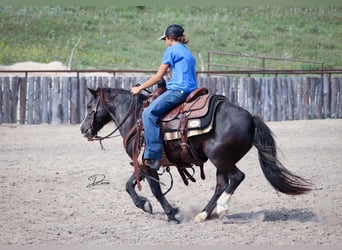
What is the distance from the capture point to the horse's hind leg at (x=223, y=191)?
6.48 metres

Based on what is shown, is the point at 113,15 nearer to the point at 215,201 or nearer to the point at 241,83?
the point at 241,83

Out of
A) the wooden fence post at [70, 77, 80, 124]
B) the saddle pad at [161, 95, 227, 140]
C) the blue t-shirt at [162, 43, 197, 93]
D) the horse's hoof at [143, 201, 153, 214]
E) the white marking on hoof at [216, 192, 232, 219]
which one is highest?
the blue t-shirt at [162, 43, 197, 93]

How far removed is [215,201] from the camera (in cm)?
671

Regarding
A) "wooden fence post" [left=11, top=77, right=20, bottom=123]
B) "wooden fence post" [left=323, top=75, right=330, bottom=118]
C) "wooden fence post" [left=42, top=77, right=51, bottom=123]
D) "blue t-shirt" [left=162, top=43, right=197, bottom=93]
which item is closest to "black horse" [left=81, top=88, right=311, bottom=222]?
"blue t-shirt" [left=162, top=43, right=197, bottom=93]

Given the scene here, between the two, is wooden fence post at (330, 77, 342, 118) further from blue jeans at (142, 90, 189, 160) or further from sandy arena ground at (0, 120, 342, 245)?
blue jeans at (142, 90, 189, 160)

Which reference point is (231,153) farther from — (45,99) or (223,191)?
(45,99)

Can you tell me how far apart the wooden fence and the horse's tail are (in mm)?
8934

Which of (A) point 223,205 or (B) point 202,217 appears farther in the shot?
(B) point 202,217

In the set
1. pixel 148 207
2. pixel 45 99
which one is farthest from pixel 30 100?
pixel 148 207

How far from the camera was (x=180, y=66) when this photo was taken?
6.59 m

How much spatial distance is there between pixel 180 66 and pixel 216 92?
9244 mm

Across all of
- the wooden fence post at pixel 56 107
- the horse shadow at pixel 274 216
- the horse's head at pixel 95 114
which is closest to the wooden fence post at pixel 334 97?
the wooden fence post at pixel 56 107

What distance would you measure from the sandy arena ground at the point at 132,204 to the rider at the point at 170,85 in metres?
0.75

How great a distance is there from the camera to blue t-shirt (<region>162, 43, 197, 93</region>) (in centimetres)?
657
